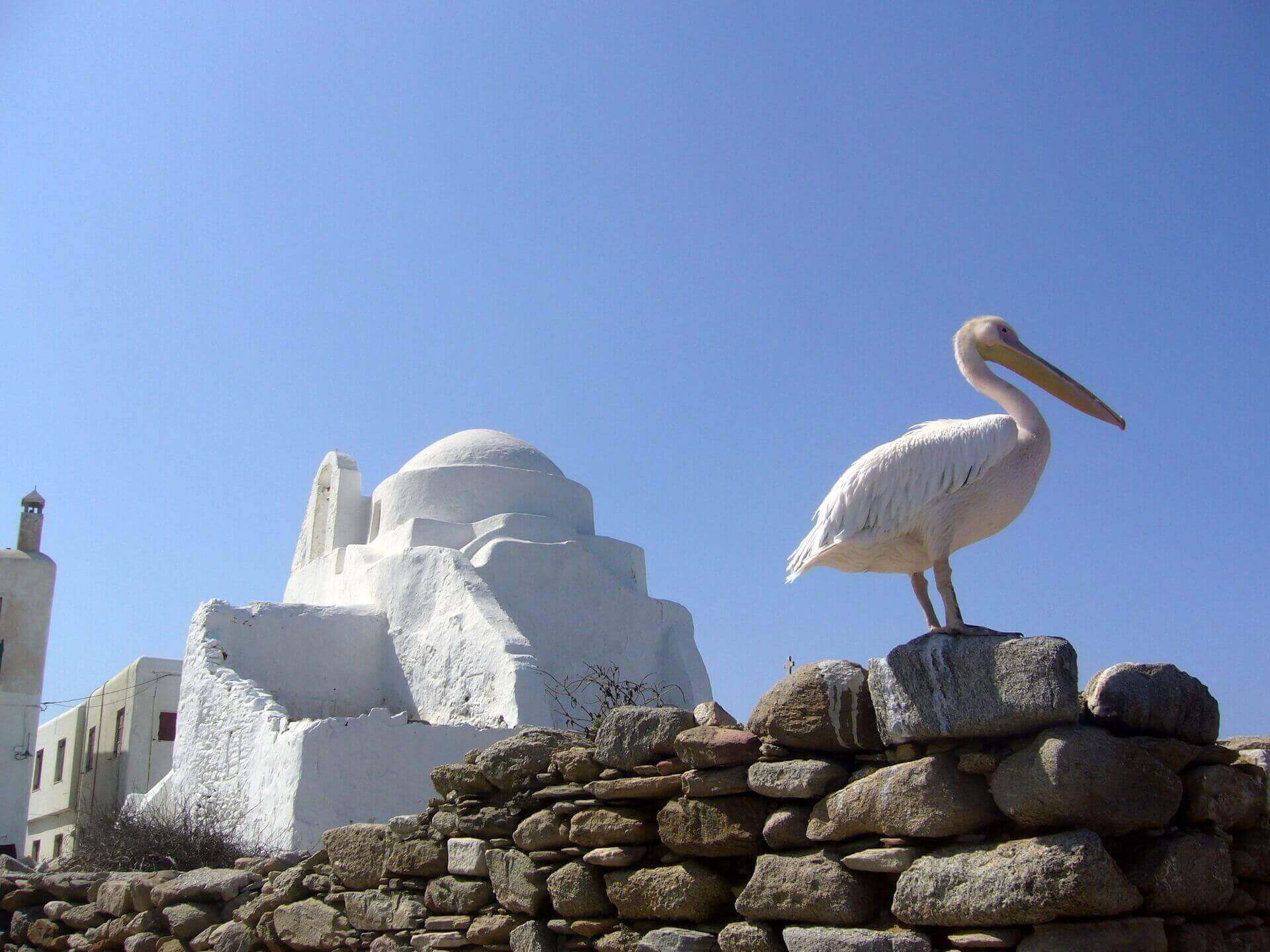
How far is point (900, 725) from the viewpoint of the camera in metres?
3.52

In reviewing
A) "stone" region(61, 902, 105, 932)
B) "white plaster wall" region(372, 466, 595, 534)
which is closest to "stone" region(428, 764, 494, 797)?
"stone" region(61, 902, 105, 932)

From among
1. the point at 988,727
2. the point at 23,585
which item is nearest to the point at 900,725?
the point at 988,727

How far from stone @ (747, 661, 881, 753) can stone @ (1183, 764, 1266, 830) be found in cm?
94

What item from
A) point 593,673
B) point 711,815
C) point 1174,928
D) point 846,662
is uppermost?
point 593,673

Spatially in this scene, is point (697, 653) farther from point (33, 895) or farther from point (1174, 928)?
point (1174, 928)

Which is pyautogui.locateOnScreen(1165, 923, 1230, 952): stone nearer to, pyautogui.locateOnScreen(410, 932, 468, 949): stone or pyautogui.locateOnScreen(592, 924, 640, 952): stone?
pyautogui.locateOnScreen(592, 924, 640, 952): stone

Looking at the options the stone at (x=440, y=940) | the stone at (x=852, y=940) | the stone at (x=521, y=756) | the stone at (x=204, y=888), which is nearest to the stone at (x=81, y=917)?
the stone at (x=204, y=888)

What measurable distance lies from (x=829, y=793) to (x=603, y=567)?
10663 mm

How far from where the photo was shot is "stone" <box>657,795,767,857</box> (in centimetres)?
391

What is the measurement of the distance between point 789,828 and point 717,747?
0.40 meters

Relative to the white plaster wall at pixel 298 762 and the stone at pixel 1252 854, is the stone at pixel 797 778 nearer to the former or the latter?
the stone at pixel 1252 854

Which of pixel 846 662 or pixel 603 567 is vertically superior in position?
pixel 603 567

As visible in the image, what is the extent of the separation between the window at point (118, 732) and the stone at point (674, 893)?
63.9 feet

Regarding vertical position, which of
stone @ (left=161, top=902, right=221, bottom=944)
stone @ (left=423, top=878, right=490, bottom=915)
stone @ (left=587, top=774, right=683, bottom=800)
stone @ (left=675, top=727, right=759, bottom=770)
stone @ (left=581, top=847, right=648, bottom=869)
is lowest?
stone @ (left=161, top=902, right=221, bottom=944)
